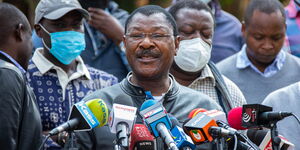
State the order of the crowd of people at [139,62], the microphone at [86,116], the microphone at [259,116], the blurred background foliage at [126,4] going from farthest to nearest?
the blurred background foliage at [126,4]
the crowd of people at [139,62]
the microphone at [259,116]
the microphone at [86,116]

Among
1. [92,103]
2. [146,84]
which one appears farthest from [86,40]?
[92,103]

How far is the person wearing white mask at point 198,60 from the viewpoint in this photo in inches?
291

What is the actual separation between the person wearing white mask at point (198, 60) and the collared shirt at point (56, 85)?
0.79 meters

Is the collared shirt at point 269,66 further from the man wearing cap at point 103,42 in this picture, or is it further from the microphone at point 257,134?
the microphone at point 257,134

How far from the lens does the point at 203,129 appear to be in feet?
16.5

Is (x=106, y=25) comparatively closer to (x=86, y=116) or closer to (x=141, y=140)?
(x=141, y=140)

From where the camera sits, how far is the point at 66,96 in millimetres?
7211

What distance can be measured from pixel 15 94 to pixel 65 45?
1.65 meters

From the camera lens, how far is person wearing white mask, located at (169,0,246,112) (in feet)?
24.3

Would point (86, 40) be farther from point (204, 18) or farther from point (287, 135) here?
point (287, 135)

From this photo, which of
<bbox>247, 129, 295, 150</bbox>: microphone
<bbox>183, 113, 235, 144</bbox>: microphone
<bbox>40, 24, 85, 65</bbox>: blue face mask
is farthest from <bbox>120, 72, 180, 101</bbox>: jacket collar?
<bbox>40, 24, 85, 65</bbox>: blue face mask

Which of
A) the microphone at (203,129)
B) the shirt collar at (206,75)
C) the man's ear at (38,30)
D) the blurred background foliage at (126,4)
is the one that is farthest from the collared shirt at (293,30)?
the microphone at (203,129)

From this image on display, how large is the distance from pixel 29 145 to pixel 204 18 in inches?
96.6

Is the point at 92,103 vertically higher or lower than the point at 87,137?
higher
